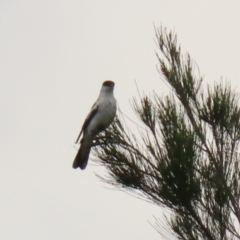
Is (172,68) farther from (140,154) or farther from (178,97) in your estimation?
(140,154)

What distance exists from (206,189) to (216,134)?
386 mm

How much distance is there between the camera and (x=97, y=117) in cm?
570

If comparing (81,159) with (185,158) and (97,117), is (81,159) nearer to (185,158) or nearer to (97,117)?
(97,117)

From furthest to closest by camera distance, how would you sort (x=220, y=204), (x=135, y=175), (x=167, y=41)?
(x=167, y=41)
(x=135, y=175)
(x=220, y=204)

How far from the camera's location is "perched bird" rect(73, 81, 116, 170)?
17.9 feet

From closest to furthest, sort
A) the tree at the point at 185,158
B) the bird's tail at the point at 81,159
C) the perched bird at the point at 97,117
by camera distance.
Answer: the tree at the point at 185,158, the bird's tail at the point at 81,159, the perched bird at the point at 97,117

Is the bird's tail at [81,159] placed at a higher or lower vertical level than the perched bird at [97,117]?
lower

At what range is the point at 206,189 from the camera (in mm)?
3332

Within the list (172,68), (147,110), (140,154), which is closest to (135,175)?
(140,154)

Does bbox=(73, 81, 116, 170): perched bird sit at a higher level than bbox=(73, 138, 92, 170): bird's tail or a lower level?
higher

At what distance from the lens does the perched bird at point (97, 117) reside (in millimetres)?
5461

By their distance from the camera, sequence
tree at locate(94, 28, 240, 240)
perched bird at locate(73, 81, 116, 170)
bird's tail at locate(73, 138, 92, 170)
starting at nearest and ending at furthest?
tree at locate(94, 28, 240, 240) < bird's tail at locate(73, 138, 92, 170) < perched bird at locate(73, 81, 116, 170)

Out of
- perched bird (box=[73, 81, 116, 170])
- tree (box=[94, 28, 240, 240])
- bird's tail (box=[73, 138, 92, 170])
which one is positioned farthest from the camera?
perched bird (box=[73, 81, 116, 170])

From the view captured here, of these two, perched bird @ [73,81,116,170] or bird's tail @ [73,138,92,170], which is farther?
perched bird @ [73,81,116,170]
